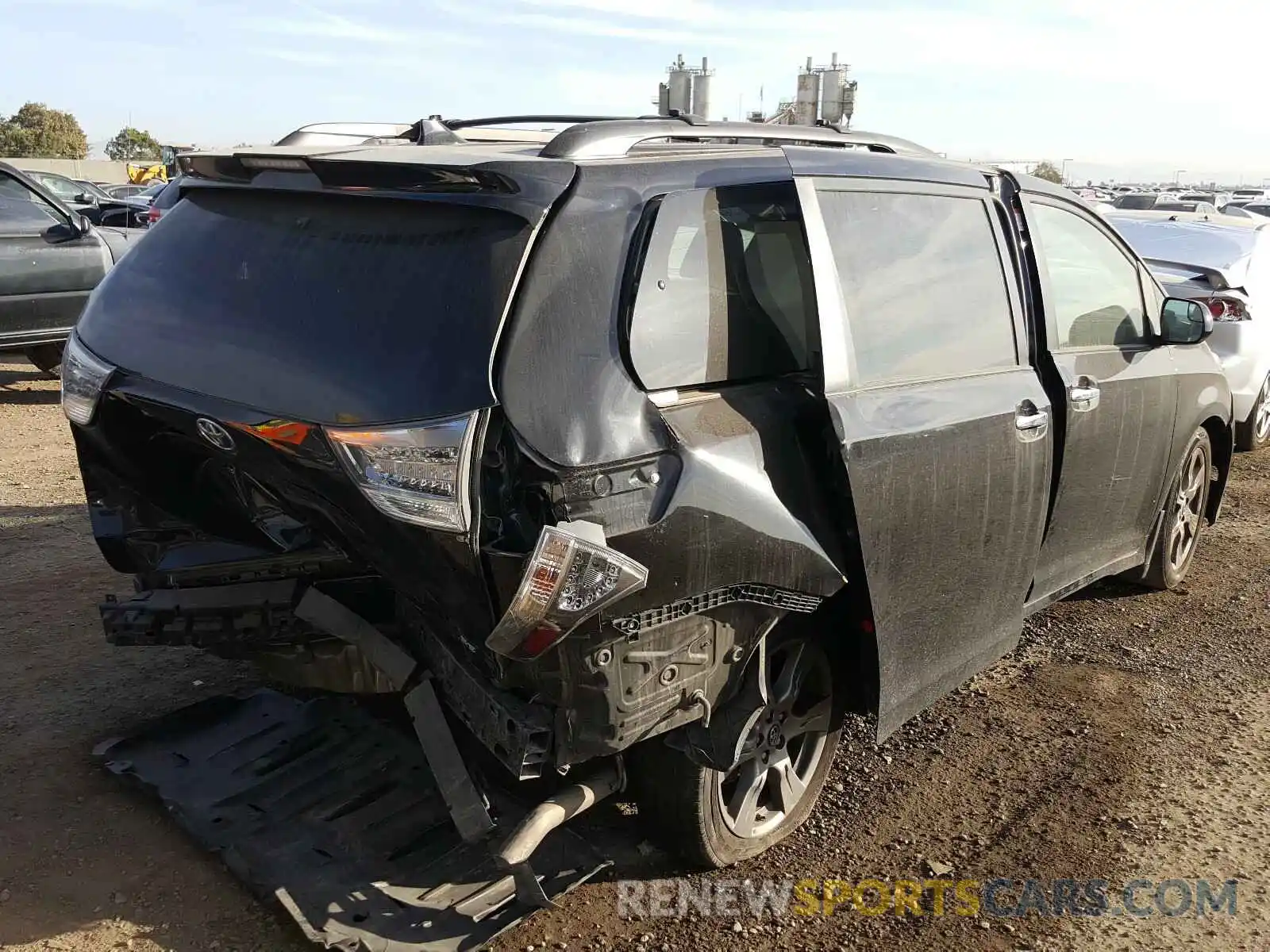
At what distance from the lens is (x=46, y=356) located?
9547 millimetres

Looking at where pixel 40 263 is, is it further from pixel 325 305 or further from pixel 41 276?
pixel 325 305

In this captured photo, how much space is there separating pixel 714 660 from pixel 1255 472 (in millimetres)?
6844

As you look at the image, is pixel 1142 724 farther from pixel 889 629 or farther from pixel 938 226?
pixel 938 226

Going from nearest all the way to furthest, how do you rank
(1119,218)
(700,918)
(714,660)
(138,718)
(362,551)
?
(362,551)
(714,660)
(700,918)
(138,718)
(1119,218)

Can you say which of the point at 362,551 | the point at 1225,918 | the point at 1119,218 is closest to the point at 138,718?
the point at 362,551

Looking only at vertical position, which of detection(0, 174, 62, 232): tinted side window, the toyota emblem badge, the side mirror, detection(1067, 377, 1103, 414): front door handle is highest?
the toyota emblem badge

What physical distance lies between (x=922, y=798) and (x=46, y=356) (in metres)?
8.76

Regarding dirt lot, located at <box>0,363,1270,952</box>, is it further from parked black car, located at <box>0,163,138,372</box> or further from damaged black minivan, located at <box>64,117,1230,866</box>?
parked black car, located at <box>0,163,138,372</box>

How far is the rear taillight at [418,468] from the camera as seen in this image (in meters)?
2.25

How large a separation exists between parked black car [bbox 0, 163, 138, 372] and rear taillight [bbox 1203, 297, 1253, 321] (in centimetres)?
809

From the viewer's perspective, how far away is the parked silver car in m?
7.46

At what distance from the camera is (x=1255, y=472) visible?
7.95 m

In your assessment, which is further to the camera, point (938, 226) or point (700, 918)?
point (938, 226)

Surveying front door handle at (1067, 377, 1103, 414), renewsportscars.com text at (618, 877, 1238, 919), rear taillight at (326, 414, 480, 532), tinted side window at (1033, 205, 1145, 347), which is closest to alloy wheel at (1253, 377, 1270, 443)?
tinted side window at (1033, 205, 1145, 347)
